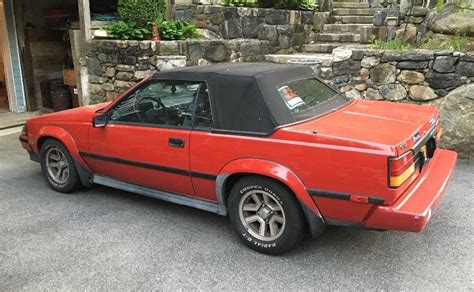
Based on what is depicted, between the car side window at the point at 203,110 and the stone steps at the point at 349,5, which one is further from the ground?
the stone steps at the point at 349,5

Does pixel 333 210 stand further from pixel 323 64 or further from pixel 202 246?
pixel 323 64

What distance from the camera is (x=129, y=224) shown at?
3.90m

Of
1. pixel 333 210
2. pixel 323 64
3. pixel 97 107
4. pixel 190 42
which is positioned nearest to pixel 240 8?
pixel 190 42

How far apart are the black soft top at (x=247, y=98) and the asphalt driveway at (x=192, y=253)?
99cm

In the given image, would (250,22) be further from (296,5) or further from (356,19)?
(356,19)

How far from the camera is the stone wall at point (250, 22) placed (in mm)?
7691

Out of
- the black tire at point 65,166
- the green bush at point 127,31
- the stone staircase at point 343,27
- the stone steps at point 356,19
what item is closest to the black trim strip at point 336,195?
the black tire at point 65,166

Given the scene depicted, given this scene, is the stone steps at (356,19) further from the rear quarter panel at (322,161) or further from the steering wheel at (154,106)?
the rear quarter panel at (322,161)

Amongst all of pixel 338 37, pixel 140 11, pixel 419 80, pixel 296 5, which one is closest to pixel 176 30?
pixel 140 11

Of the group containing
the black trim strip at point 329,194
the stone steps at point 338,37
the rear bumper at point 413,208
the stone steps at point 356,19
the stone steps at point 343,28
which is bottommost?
the rear bumper at point 413,208

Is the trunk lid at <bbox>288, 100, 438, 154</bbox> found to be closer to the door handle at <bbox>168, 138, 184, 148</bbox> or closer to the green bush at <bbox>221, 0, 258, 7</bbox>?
the door handle at <bbox>168, 138, 184, 148</bbox>

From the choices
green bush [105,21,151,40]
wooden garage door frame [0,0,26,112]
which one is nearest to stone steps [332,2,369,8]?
green bush [105,21,151,40]

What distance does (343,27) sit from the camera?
9.12 m

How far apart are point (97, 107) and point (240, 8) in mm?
3989
